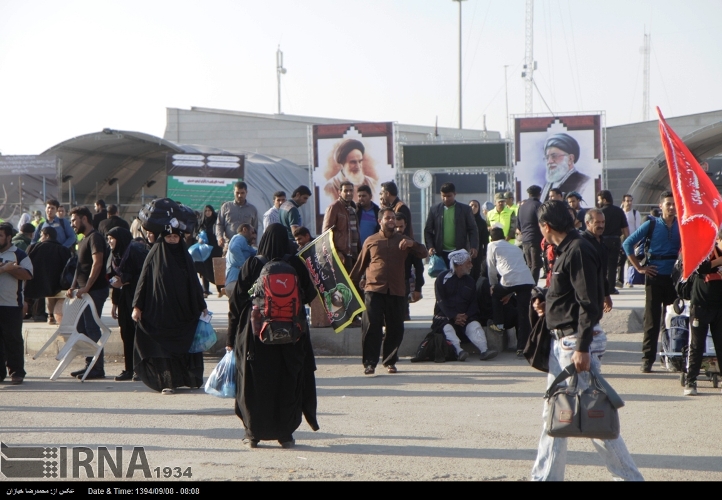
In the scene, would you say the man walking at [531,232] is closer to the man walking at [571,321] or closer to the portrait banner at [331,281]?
the portrait banner at [331,281]

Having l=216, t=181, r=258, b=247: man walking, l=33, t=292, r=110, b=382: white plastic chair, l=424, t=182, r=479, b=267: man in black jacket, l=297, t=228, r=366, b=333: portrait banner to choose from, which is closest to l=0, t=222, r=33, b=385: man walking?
l=33, t=292, r=110, b=382: white plastic chair

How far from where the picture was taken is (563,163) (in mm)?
22516

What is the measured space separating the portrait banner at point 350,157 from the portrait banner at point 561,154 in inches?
130

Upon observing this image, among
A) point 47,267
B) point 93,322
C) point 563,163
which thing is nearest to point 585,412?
point 93,322

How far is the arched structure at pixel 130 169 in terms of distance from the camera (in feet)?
92.2

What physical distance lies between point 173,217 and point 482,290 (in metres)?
3.87

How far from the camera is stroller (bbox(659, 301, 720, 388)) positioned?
841 centimetres

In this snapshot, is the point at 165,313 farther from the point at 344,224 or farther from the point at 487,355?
the point at 487,355

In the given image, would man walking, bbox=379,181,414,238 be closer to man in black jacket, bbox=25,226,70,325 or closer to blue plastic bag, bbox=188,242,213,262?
man in black jacket, bbox=25,226,70,325

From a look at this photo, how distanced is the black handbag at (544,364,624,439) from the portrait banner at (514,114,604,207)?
18.0m

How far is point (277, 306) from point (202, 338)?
2866 mm

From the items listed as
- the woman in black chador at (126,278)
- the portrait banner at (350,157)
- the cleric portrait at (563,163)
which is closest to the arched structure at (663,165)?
the cleric portrait at (563,163)
